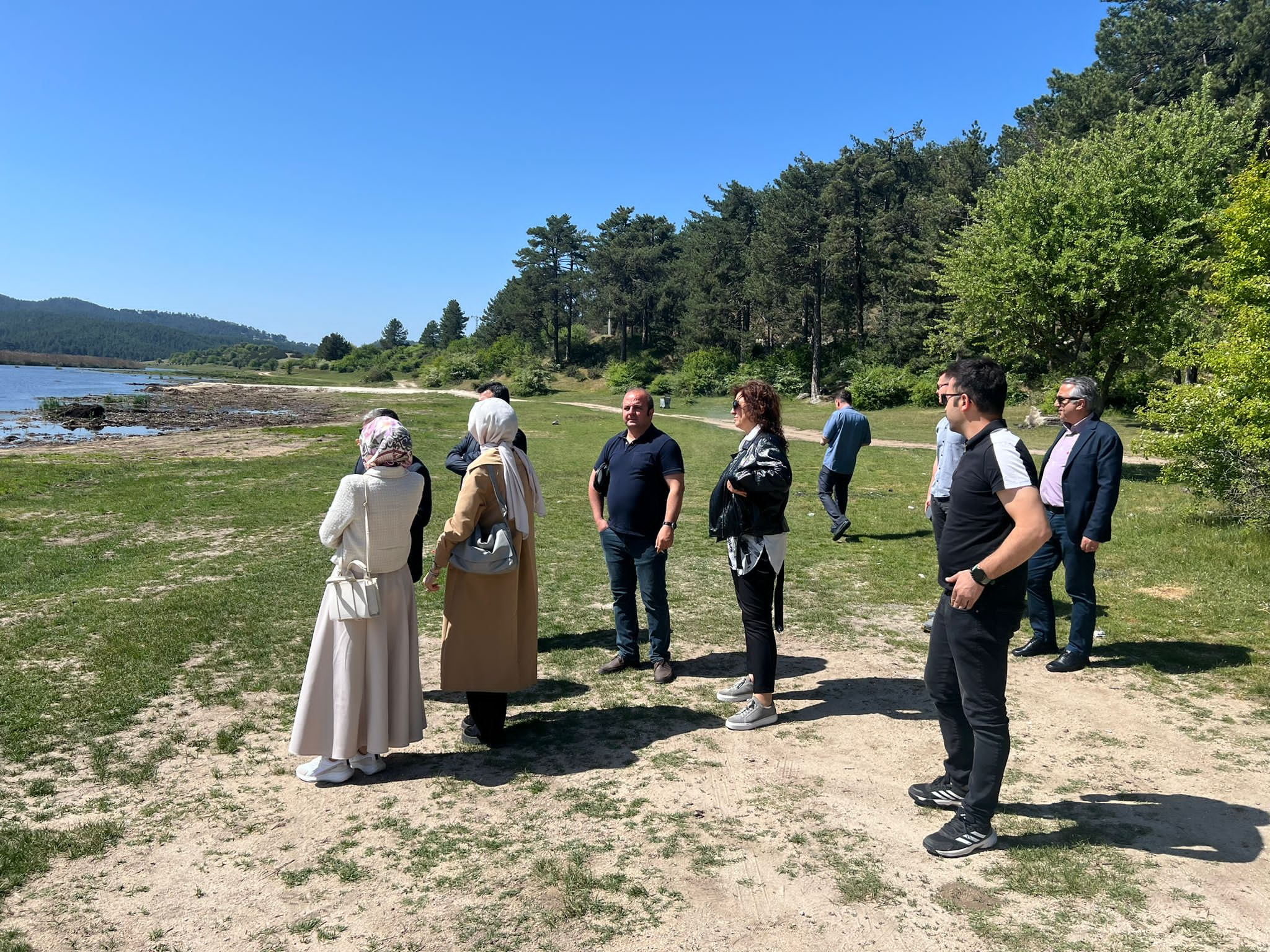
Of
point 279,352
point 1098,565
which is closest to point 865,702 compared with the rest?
→ point 1098,565

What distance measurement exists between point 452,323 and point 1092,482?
4821 inches

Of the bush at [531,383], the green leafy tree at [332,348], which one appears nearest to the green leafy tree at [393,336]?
the green leafy tree at [332,348]

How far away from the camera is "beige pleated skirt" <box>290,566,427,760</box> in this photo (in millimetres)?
4117

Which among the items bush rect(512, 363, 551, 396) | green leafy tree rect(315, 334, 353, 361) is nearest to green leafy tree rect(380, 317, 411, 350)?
green leafy tree rect(315, 334, 353, 361)

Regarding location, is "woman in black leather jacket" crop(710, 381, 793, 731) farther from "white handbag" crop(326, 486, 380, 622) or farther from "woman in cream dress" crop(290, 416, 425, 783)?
"white handbag" crop(326, 486, 380, 622)

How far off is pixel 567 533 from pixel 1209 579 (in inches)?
294

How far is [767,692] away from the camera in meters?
4.92

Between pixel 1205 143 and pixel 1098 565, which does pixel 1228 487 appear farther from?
pixel 1205 143

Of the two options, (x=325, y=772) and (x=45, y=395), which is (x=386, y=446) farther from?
(x=45, y=395)

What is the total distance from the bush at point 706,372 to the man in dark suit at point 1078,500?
1760 inches

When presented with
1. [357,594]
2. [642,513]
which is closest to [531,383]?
[642,513]

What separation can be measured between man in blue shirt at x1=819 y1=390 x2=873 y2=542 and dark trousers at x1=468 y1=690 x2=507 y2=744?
651 centimetres

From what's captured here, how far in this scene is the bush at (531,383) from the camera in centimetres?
5919

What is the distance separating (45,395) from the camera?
57250 millimetres
